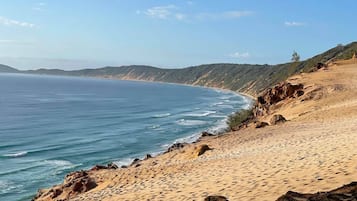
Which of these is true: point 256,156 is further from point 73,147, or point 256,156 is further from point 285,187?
point 73,147

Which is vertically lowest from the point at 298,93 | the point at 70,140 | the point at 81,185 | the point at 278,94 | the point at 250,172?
the point at 70,140

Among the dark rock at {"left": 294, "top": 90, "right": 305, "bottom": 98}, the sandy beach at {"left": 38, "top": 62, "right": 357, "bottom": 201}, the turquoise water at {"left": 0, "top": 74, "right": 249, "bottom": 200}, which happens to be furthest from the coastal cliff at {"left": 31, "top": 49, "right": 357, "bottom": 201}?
the dark rock at {"left": 294, "top": 90, "right": 305, "bottom": 98}

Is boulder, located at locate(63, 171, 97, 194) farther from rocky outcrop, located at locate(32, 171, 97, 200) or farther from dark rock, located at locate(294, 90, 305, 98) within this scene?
dark rock, located at locate(294, 90, 305, 98)

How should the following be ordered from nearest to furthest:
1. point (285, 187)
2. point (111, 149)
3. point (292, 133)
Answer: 1. point (285, 187)
2. point (292, 133)
3. point (111, 149)

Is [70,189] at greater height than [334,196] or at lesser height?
lesser

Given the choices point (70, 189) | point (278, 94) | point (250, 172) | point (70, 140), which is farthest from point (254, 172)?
point (70, 140)

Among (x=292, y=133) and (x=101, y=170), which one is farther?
(x=101, y=170)

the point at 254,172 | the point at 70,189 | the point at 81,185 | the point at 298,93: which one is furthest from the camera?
the point at 298,93

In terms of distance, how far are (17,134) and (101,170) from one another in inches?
1207

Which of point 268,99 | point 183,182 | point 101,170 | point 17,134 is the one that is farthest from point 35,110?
point 183,182

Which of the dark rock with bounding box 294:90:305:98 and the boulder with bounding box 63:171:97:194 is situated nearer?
the boulder with bounding box 63:171:97:194

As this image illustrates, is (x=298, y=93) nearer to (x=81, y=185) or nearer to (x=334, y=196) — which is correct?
(x=81, y=185)

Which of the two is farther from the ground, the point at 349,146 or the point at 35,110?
the point at 349,146

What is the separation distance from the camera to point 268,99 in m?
50.1
